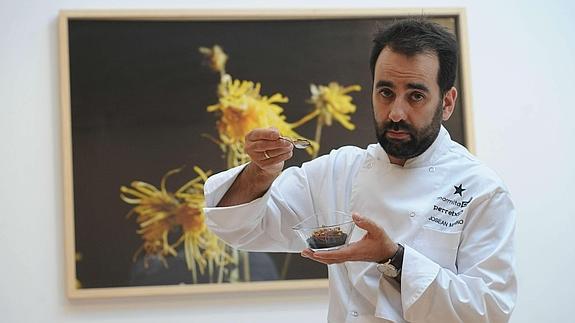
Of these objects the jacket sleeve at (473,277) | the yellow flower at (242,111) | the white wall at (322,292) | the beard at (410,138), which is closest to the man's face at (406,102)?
the beard at (410,138)

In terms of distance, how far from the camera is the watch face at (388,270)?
141 centimetres

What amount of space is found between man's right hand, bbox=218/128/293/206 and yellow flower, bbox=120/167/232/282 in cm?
105

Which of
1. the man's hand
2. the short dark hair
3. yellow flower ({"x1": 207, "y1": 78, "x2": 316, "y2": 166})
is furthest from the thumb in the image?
yellow flower ({"x1": 207, "y1": 78, "x2": 316, "y2": 166})

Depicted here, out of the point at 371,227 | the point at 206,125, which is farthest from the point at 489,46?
the point at 371,227

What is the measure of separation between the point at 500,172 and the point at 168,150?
3.69 ft

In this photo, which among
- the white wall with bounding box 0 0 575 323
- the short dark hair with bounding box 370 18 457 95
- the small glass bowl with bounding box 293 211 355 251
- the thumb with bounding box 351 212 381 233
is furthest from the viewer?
the white wall with bounding box 0 0 575 323

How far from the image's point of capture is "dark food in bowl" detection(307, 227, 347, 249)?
1.42 metres

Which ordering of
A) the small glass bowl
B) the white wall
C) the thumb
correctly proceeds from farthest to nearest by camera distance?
the white wall < the small glass bowl < the thumb

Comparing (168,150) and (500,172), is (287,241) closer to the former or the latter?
(168,150)

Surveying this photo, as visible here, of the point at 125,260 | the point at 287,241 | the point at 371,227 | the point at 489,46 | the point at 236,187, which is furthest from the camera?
the point at 489,46

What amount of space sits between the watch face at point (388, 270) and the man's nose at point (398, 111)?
27 centimetres

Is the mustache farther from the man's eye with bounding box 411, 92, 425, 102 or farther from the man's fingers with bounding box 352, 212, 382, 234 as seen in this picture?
the man's fingers with bounding box 352, 212, 382, 234

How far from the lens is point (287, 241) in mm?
1706

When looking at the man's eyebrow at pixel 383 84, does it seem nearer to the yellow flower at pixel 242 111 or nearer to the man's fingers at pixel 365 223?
the man's fingers at pixel 365 223
